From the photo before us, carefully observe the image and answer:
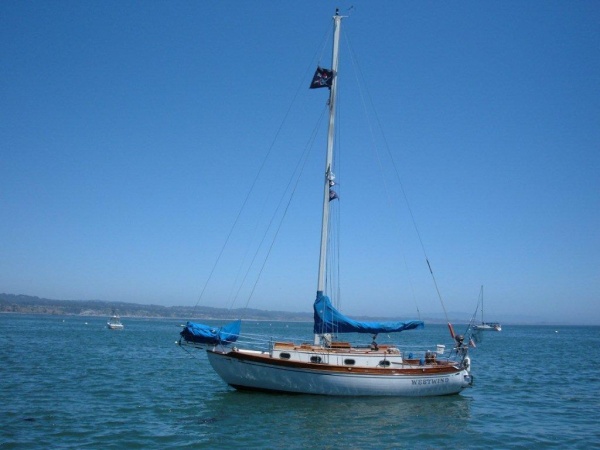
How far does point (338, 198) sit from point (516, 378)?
68.0 feet

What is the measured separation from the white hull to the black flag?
15.2m

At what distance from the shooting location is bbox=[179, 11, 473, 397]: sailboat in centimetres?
2494

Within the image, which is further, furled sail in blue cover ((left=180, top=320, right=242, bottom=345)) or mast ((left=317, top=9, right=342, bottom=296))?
mast ((left=317, top=9, right=342, bottom=296))

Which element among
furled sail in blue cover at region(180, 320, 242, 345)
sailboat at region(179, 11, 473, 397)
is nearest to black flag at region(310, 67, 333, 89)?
sailboat at region(179, 11, 473, 397)

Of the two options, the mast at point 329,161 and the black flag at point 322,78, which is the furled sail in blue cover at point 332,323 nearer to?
the mast at point 329,161

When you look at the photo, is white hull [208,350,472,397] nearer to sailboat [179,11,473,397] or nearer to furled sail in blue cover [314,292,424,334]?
sailboat [179,11,473,397]

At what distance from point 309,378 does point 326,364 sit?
1.07 metres

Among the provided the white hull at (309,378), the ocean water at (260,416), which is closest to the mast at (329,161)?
the white hull at (309,378)

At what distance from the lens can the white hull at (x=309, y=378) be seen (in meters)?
24.8

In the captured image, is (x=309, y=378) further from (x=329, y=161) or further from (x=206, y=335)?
(x=329, y=161)

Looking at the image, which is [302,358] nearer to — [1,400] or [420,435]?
[420,435]

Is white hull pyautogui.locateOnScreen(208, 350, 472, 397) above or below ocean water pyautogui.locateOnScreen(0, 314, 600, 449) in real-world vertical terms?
above

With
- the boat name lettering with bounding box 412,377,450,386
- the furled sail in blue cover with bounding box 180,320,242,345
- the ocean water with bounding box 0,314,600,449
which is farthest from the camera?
the boat name lettering with bounding box 412,377,450,386

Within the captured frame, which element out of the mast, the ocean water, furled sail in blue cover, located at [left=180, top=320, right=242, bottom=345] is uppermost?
the mast
